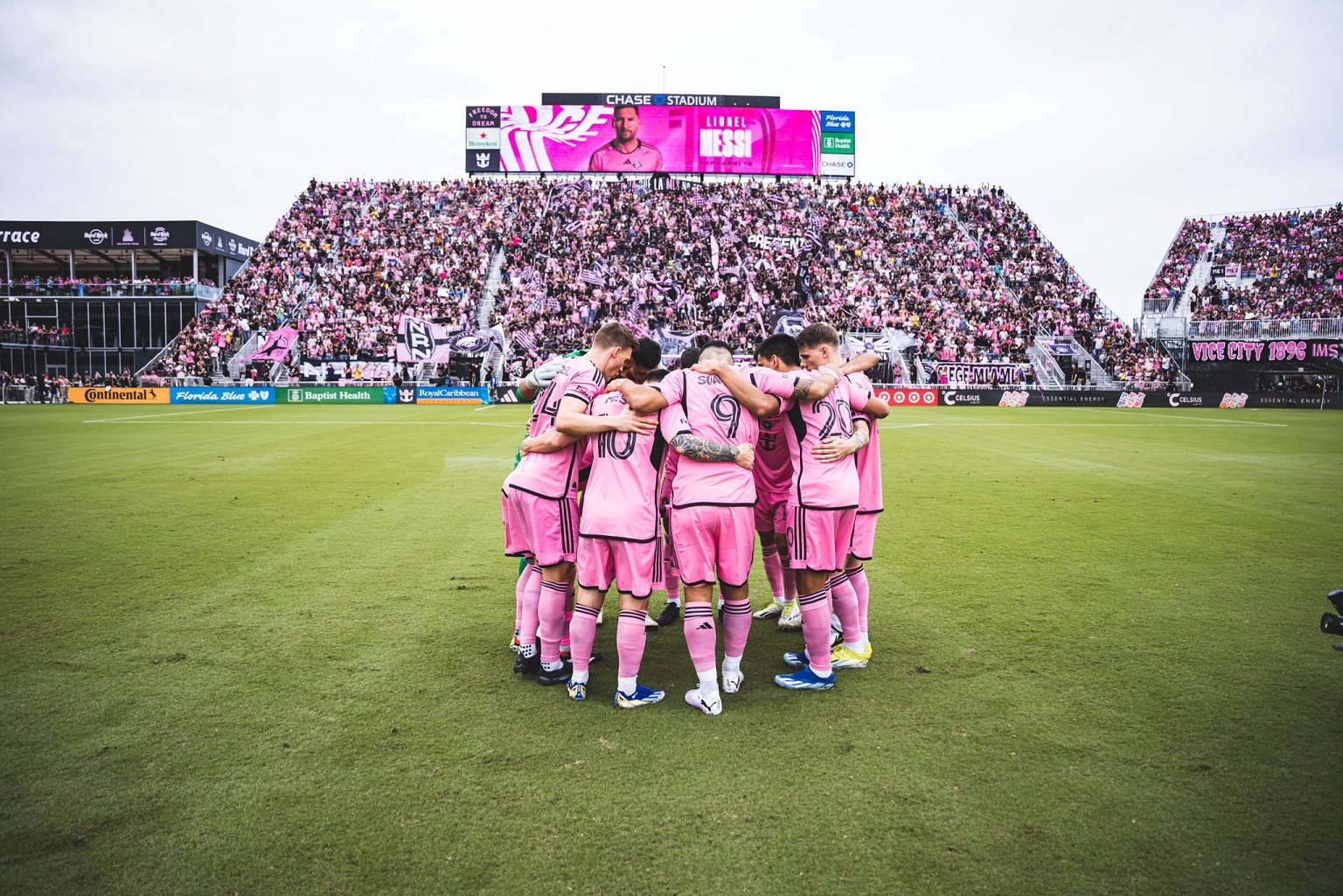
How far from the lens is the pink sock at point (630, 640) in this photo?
4.17 metres

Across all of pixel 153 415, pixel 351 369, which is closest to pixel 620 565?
pixel 153 415

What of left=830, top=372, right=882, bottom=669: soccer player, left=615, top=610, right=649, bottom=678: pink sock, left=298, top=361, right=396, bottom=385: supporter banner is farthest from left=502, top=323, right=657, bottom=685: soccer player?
left=298, top=361, right=396, bottom=385: supporter banner

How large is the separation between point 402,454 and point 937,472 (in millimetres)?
10411

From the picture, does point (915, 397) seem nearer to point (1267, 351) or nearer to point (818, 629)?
point (1267, 351)

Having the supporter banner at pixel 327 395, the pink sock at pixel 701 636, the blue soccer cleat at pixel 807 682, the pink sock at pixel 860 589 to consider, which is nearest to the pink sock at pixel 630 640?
the pink sock at pixel 701 636

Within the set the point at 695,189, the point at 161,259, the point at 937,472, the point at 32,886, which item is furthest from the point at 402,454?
the point at 161,259

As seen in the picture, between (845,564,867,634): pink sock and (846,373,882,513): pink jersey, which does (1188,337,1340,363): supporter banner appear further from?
(845,564,867,634): pink sock

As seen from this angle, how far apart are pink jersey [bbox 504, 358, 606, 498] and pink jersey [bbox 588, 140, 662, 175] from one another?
46500 millimetres

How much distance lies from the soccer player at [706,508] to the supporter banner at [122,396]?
40.5 meters

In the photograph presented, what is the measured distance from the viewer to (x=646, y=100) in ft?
156

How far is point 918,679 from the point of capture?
4590 millimetres

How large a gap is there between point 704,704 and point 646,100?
49.2 meters

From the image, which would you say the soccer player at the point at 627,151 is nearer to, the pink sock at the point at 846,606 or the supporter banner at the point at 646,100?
the supporter banner at the point at 646,100

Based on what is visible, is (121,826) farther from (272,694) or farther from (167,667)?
(167,667)
